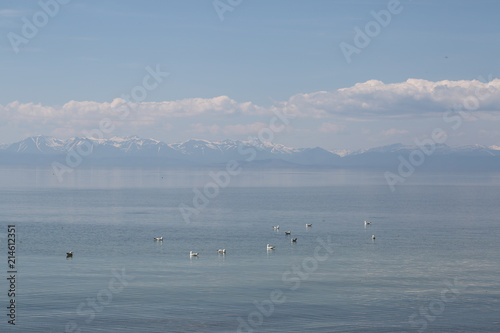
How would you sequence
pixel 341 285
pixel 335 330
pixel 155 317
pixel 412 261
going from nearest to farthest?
pixel 335 330
pixel 155 317
pixel 341 285
pixel 412 261

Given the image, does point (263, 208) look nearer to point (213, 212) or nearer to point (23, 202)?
point (213, 212)

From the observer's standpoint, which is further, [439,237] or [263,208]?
[263,208]

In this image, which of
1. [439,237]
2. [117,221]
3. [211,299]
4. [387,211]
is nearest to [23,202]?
[117,221]

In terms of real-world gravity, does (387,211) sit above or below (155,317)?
above

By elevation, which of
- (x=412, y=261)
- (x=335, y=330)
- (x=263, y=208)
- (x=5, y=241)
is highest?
(x=263, y=208)

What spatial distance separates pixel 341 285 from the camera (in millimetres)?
66000

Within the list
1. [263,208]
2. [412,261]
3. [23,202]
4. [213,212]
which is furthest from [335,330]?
[23,202]

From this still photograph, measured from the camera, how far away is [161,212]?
150 meters

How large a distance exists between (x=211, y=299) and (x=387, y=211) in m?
106

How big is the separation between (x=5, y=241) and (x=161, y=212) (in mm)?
57970

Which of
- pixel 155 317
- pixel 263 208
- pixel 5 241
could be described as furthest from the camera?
pixel 263 208

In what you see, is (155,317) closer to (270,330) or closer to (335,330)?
(270,330)

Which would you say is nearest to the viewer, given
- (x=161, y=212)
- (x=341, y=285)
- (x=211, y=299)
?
(x=211, y=299)

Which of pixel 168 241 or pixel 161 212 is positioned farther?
pixel 161 212
